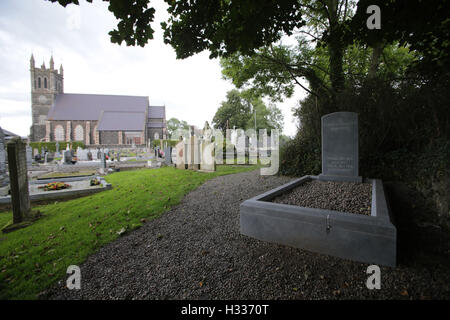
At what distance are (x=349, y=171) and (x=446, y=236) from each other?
2.90 m

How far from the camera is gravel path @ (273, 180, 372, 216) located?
3.66 meters

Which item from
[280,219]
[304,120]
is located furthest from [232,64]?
[280,219]

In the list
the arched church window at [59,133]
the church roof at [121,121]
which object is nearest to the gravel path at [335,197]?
the church roof at [121,121]

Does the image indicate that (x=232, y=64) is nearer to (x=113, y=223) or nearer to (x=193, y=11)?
(x=193, y=11)

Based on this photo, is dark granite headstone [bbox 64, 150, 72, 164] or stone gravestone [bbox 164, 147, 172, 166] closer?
dark granite headstone [bbox 64, 150, 72, 164]

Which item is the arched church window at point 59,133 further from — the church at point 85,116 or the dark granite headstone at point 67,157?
the dark granite headstone at point 67,157

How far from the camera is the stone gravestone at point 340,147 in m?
5.71

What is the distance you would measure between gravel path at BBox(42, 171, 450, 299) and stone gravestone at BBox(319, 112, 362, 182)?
3778 mm

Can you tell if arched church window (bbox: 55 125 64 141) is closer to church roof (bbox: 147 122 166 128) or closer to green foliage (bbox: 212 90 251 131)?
church roof (bbox: 147 122 166 128)

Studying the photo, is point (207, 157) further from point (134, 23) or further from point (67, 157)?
point (67, 157)

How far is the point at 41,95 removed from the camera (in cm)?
5097

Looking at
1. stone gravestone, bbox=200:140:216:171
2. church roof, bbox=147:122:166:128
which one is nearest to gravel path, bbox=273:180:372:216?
stone gravestone, bbox=200:140:216:171

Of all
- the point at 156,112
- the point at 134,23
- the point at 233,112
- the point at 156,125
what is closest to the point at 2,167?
the point at 134,23

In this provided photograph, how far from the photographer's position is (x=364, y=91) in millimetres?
6855
